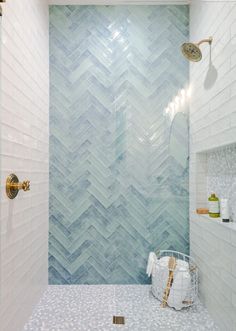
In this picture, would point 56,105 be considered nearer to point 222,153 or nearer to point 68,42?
point 68,42

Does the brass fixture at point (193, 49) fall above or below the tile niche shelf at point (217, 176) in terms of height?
above

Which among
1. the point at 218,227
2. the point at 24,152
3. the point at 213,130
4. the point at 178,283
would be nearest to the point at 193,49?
the point at 213,130

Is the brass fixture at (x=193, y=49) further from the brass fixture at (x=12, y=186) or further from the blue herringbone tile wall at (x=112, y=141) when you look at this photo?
the brass fixture at (x=12, y=186)

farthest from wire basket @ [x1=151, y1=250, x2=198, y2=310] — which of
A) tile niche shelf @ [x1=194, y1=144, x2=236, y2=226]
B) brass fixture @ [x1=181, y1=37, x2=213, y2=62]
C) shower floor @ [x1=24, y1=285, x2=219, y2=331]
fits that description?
brass fixture @ [x1=181, y1=37, x2=213, y2=62]

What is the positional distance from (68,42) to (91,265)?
79.1 inches

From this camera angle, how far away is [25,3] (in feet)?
6.40

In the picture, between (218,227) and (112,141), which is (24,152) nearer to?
(112,141)

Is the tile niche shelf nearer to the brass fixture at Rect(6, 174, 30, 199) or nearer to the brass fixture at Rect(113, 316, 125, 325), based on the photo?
the brass fixture at Rect(113, 316, 125, 325)

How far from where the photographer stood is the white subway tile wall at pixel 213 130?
1.67m

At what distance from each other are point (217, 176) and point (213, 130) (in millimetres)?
369

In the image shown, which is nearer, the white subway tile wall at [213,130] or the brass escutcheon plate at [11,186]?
the brass escutcheon plate at [11,186]

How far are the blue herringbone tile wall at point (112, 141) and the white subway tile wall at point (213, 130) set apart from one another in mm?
221

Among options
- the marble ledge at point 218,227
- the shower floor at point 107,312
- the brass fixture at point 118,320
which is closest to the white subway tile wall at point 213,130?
the marble ledge at point 218,227

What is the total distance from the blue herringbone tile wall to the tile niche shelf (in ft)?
0.75
